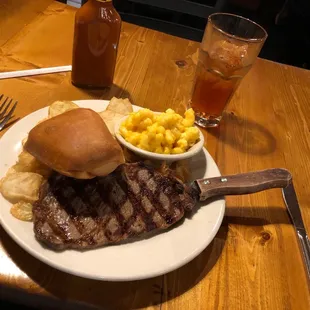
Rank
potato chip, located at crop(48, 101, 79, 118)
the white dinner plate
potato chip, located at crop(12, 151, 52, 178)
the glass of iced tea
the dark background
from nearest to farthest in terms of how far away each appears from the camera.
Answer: the white dinner plate, potato chip, located at crop(12, 151, 52, 178), potato chip, located at crop(48, 101, 79, 118), the glass of iced tea, the dark background

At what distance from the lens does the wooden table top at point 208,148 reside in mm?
827

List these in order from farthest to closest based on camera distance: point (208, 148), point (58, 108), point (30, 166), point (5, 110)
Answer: point (208, 148), point (5, 110), point (58, 108), point (30, 166)

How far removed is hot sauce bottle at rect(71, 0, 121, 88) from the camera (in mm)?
1304

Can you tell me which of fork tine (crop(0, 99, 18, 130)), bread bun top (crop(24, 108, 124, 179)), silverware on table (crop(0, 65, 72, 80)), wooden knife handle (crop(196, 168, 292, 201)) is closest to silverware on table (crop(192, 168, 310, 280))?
wooden knife handle (crop(196, 168, 292, 201))

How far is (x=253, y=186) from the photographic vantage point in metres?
1.05

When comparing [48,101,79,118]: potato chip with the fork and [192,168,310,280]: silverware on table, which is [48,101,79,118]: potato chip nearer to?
the fork

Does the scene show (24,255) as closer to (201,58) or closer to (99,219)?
(99,219)

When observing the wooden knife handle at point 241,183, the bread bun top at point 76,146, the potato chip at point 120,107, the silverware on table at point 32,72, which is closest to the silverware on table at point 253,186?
the wooden knife handle at point 241,183

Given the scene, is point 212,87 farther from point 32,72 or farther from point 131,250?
point 131,250

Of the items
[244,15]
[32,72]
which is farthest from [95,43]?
[244,15]

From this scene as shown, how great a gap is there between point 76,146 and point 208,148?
1.96ft

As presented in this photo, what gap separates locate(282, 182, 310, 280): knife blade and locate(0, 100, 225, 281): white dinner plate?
0.26 m

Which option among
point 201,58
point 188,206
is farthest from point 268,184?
point 201,58

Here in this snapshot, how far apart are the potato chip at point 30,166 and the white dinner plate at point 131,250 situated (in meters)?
0.04
